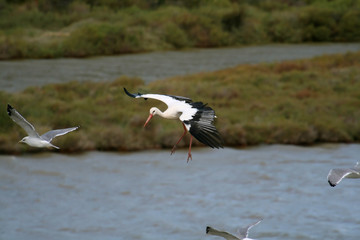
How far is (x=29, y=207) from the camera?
2298 cm

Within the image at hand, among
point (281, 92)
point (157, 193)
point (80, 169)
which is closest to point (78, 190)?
point (80, 169)

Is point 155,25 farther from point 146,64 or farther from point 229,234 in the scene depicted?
point 229,234

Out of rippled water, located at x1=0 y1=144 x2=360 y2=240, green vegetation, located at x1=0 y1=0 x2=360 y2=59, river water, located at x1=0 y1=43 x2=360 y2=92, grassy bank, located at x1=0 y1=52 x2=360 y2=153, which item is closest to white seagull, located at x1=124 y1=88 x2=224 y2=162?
rippled water, located at x1=0 y1=144 x2=360 y2=240

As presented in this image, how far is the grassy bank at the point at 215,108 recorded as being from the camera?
25531 millimetres

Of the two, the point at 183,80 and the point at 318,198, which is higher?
the point at 183,80

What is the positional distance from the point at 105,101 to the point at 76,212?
19.1 ft

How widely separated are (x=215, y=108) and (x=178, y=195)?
14.4 feet

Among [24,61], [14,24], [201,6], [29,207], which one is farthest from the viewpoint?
[201,6]

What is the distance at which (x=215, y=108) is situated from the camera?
27.4 m

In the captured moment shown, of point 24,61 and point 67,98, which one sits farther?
point 24,61

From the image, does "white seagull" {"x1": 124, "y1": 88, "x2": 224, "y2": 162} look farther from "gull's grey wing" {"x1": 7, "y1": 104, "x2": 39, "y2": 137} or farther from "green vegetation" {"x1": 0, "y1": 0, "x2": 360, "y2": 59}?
"green vegetation" {"x1": 0, "y1": 0, "x2": 360, "y2": 59}

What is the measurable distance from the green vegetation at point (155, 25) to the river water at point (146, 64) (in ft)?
4.33

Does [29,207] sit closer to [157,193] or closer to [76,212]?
[76,212]

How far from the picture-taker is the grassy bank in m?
25.5
